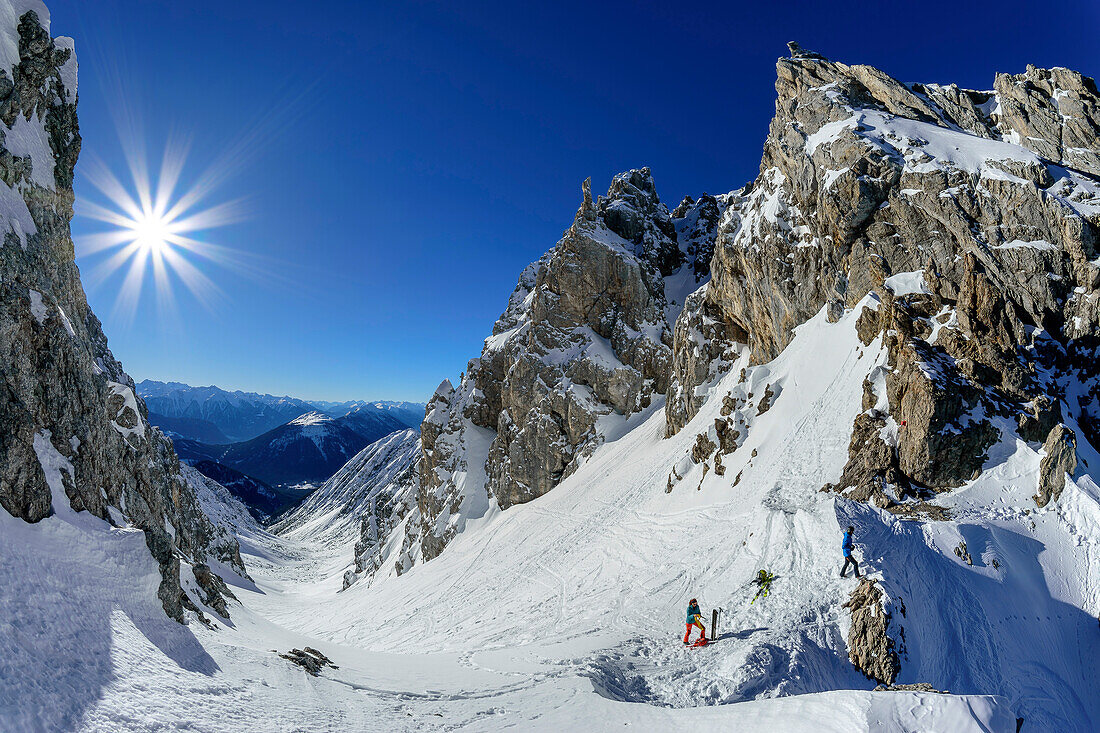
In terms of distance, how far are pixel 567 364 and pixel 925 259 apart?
43.0 metres

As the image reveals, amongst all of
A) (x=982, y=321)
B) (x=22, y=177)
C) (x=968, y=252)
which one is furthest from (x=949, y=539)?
(x=22, y=177)

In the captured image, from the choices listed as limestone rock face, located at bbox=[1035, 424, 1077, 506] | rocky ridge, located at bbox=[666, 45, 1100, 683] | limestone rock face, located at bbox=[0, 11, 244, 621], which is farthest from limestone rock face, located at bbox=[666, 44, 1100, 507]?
limestone rock face, located at bbox=[0, 11, 244, 621]

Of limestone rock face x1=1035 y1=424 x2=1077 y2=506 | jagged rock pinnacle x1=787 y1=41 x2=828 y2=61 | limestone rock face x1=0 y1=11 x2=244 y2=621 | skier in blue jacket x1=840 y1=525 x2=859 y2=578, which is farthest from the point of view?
jagged rock pinnacle x1=787 y1=41 x2=828 y2=61

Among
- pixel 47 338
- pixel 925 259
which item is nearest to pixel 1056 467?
pixel 925 259

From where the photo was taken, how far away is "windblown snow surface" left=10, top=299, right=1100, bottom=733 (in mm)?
7688

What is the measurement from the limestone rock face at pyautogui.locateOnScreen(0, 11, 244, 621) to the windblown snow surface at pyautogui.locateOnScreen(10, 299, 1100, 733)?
1.43 meters

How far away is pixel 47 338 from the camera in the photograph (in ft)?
44.3

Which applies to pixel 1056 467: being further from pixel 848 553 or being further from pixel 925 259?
pixel 925 259

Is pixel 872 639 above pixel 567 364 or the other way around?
the other way around

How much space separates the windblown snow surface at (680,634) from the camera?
303 inches

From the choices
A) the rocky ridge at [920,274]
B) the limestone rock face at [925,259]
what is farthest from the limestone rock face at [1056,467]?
the limestone rock face at [925,259]

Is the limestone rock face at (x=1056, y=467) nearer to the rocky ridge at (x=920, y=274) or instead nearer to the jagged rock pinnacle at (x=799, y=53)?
the rocky ridge at (x=920, y=274)

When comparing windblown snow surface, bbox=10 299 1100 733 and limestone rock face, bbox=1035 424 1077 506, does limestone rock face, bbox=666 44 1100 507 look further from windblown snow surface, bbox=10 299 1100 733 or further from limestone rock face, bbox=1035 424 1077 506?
windblown snow surface, bbox=10 299 1100 733

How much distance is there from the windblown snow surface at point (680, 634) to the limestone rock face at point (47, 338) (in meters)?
1.43
